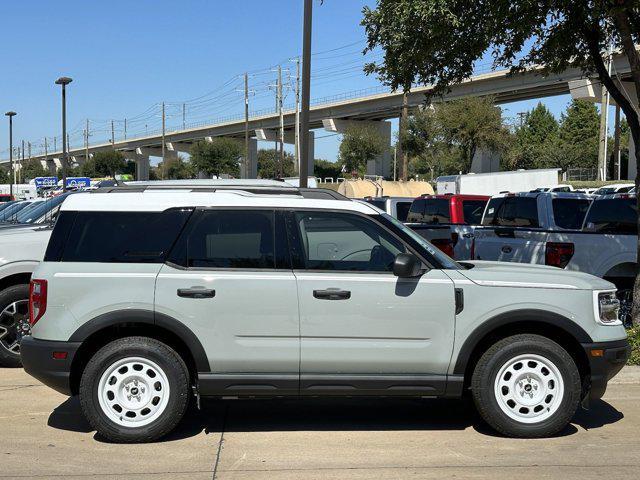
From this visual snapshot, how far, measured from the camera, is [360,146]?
7719 centimetres

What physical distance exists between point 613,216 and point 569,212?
4.62 ft

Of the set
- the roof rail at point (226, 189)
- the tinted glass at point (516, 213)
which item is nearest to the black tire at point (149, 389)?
the roof rail at point (226, 189)

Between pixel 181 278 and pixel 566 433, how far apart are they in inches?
131

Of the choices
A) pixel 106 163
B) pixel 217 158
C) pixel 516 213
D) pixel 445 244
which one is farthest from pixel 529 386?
pixel 106 163

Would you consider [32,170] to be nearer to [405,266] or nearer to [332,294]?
[332,294]

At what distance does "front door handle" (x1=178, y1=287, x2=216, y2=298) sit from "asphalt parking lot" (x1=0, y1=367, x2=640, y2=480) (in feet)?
3.83

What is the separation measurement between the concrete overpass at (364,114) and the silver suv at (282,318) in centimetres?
2788

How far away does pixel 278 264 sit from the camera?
5566 millimetres

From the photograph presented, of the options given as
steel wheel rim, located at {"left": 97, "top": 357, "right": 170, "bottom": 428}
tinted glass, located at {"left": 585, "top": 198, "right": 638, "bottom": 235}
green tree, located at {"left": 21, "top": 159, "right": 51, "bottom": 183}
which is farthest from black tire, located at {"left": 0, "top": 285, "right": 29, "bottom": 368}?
green tree, located at {"left": 21, "top": 159, "right": 51, "bottom": 183}

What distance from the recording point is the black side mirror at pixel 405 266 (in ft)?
17.6

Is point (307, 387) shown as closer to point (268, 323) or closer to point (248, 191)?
point (268, 323)

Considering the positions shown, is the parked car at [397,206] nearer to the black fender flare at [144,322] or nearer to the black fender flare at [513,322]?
the black fender flare at [513,322]

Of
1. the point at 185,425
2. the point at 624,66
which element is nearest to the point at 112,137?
the point at 624,66

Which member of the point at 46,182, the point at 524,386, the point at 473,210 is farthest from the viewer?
the point at 46,182
